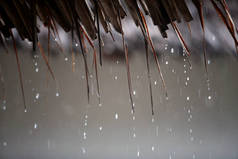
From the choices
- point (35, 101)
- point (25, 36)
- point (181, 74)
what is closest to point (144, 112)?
point (181, 74)

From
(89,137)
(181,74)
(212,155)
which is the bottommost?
(212,155)

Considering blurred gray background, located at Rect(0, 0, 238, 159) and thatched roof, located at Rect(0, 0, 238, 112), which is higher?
blurred gray background, located at Rect(0, 0, 238, 159)

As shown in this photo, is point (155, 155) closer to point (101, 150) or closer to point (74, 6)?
point (101, 150)

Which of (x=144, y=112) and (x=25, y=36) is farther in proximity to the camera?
(x=144, y=112)

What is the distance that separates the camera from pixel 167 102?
376cm

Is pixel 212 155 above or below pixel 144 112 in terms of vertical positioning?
below

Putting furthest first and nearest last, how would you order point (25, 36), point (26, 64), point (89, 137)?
point (89, 137) < point (26, 64) < point (25, 36)

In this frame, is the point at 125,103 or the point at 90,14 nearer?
the point at 90,14

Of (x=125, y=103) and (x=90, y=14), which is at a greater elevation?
(x=125, y=103)

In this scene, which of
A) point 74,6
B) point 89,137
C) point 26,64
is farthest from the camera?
point 89,137

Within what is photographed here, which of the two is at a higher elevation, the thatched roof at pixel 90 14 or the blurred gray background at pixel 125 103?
the blurred gray background at pixel 125 103

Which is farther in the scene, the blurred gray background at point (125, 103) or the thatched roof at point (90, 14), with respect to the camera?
the blurred gray background at point (125, 103)

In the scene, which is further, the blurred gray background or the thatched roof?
the blurred gray background

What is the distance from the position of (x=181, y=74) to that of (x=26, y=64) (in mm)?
1839
